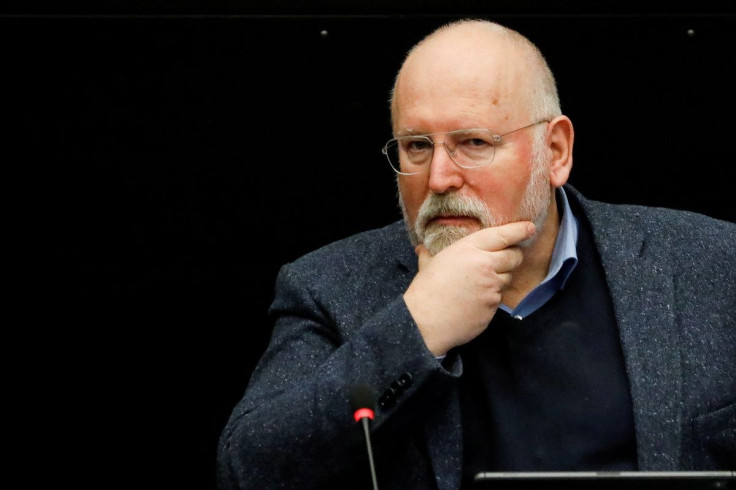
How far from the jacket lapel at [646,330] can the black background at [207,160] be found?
0.42 metres

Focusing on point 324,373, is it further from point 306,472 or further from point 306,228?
point 306,228

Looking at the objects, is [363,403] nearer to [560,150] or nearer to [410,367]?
[410,367]

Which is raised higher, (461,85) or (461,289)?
(461,85)

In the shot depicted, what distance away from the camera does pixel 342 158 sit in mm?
2686

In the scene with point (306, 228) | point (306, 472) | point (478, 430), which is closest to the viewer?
point (306, 472)

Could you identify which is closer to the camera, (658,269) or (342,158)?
(658,269)

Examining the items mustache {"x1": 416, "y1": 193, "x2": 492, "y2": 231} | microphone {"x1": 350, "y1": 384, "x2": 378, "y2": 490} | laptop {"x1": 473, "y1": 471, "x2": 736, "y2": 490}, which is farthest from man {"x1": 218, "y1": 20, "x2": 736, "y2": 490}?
laptop {"x1": 473, "y1": 471, "x2": 736, "y2": 490}

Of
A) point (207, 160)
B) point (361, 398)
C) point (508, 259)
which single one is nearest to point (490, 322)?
point (508, 259)

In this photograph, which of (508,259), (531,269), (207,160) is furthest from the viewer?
(207,160)

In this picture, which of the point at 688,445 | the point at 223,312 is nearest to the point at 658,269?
the point at 688,445

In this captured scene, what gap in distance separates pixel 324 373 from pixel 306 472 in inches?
6.9

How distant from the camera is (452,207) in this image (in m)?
2.22

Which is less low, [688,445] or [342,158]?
[342,158]

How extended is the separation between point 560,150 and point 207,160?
79 centimetres
